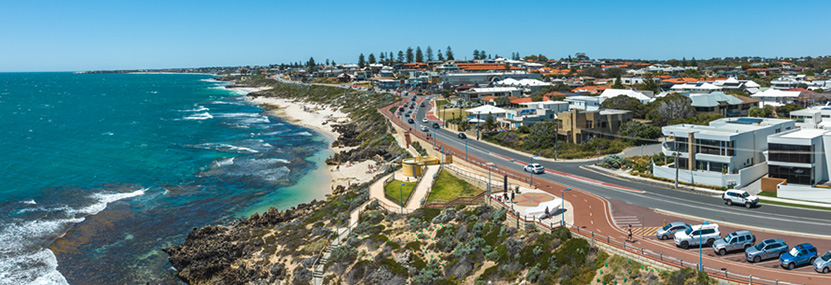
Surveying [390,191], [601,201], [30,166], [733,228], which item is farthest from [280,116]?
[733,228]

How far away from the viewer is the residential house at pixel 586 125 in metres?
59.8

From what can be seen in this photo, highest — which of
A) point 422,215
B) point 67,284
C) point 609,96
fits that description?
point 609,96

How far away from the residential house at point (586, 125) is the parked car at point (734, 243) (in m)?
33.7

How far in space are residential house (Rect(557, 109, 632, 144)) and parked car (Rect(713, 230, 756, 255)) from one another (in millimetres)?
33713

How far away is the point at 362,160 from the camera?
221ft

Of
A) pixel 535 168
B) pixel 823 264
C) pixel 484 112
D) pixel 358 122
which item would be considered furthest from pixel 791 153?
pixel 358 122

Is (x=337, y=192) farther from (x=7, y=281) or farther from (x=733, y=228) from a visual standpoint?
(x=733, y=228)

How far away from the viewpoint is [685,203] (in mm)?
36125

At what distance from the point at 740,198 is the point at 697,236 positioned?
10273 millimetres

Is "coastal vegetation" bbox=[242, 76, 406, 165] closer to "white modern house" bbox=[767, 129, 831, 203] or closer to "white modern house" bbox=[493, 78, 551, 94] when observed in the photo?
"white modern house" bbox=[493, 78, 551, 94]

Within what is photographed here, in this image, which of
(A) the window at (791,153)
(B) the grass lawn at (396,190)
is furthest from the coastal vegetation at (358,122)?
(A) the window at (791,153)

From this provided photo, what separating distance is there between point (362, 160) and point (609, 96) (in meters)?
40.0

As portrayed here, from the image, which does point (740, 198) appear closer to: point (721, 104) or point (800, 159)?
point (800, 159)

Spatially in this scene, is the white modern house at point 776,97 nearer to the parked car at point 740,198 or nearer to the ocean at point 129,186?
the parked car at point 740,198
